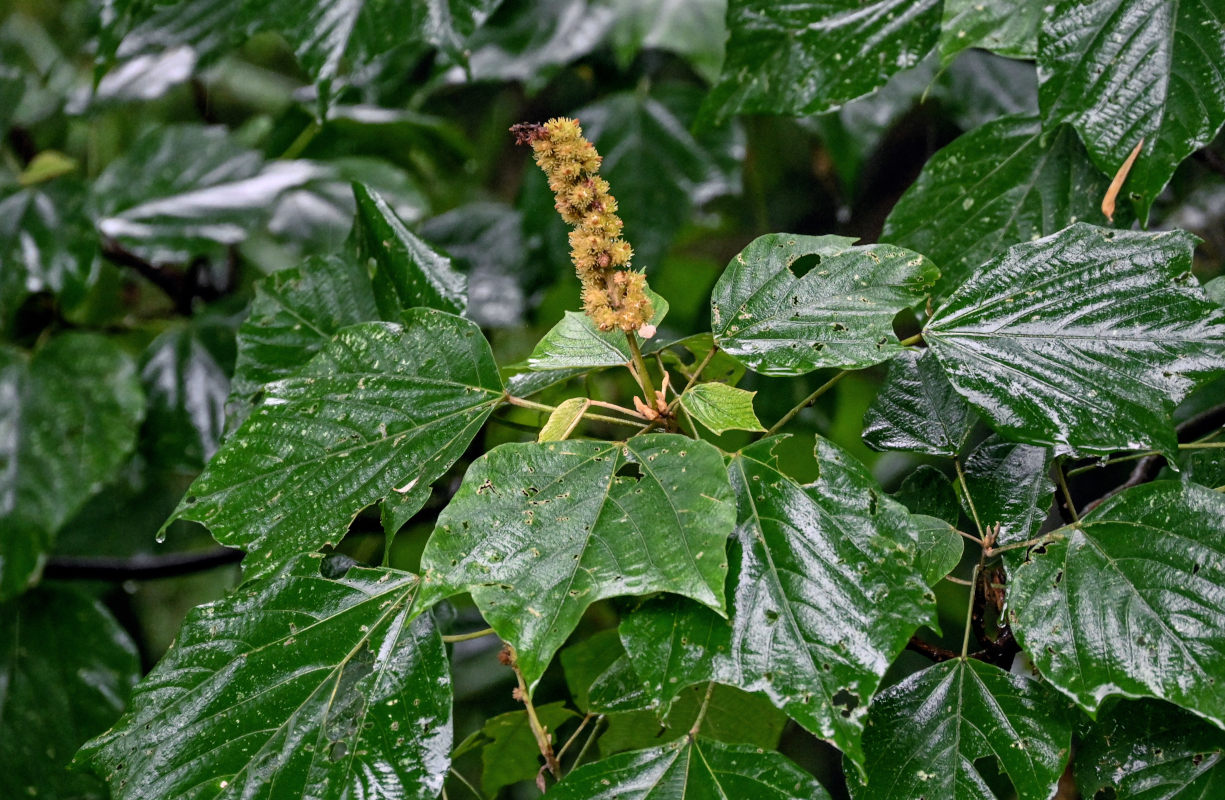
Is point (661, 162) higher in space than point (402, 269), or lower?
lower

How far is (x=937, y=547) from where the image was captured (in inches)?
20.6

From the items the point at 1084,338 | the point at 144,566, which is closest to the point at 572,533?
the point at 1084,338

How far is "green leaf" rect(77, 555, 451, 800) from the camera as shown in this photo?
0.49 m

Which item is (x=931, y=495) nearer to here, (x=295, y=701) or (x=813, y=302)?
(x=813, y=302)

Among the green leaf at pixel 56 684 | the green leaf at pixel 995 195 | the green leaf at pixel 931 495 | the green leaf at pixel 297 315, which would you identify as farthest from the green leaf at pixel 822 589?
the green leaf at pixel 56 684

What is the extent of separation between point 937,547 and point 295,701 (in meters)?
0.36

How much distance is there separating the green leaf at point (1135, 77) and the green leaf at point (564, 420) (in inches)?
15.1

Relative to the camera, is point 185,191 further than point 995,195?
Yes

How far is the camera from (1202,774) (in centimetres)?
48

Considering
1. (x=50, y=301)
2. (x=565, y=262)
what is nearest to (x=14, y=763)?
(x=50, y=301)

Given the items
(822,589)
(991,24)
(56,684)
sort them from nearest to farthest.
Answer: (822,589)
(991,24)
(56,684)

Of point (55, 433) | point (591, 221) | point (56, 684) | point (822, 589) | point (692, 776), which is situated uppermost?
point (591, 221)

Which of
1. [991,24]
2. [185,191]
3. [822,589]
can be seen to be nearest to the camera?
[822,589]

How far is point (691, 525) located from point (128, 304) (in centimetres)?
133
